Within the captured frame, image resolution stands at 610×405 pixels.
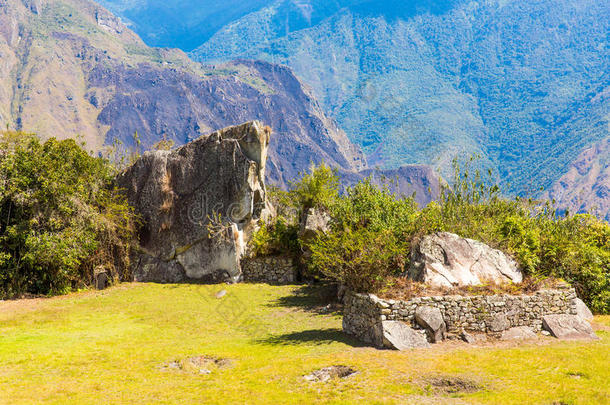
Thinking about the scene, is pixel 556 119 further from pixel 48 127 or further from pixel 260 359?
pixel 48 127

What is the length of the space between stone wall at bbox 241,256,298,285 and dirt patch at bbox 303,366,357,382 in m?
16.5

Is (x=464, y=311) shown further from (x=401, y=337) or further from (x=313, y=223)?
(x=313, y=223)

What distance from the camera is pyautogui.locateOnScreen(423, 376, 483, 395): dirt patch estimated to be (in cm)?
1106

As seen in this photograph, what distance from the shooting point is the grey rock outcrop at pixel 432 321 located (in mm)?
Result: 15555

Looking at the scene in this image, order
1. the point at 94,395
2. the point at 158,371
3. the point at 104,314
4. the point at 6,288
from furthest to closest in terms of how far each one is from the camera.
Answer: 1. the point at 6,288
2. the point at 104,314
3. the point at 158,371
4. the point at 94,395

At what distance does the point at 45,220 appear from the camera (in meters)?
25.1

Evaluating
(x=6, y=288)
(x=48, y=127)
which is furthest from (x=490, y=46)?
(x=6, y=288)

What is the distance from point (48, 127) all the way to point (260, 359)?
166 meters

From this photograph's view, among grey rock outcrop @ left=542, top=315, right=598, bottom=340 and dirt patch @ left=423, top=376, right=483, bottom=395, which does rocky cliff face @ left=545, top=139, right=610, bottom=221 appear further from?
dirt patch @ left=423, top=376, right=483, bottom=395

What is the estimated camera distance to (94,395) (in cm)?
1123

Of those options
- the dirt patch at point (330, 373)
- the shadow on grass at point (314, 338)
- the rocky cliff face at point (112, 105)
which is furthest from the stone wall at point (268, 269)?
the rocky cliff face at point (112, 105)

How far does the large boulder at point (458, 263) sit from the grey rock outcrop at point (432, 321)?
2063 millimetres

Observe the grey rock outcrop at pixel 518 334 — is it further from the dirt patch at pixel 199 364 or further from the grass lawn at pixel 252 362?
the dirt patch at pixel 199 364

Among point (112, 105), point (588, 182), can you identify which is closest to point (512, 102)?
point (588, 182)
